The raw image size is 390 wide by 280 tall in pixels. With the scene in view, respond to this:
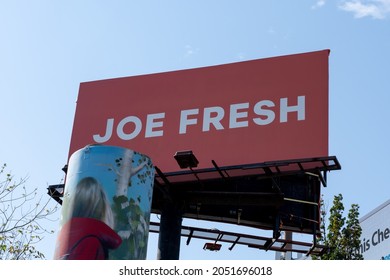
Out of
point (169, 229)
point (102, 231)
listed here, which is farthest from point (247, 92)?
point (102, 231)

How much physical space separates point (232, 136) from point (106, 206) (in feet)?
20.5

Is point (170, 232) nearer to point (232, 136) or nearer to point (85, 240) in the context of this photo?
point (232, 136)

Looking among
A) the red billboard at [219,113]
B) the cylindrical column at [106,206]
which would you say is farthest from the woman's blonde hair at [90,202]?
the red billboard at [219,113]

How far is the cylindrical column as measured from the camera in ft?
68.4

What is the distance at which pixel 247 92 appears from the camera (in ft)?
87.4

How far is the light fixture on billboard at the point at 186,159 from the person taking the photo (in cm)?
2423

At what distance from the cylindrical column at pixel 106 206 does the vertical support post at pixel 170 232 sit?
3.43 metres

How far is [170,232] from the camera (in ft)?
85.3

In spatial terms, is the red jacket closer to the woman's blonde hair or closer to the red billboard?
the woman's blonde hair

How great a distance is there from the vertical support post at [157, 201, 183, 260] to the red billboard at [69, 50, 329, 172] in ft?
5.01
